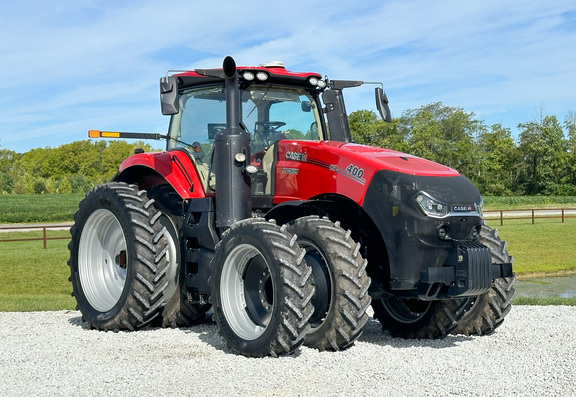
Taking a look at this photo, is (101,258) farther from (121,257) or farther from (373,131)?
(373,131)

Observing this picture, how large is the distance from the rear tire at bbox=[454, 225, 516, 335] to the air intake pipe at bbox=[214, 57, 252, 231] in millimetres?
2515

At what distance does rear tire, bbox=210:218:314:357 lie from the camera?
628 cm

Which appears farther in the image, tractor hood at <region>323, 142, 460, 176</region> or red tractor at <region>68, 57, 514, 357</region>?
tractor hood at <region>323, 142, 460, 176</region>

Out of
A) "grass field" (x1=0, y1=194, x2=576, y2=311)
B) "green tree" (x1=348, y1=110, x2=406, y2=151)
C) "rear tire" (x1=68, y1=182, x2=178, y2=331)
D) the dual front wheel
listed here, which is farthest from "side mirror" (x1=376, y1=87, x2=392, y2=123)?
"green tree" (x1=348, y1=110, x2=406, y2=151)

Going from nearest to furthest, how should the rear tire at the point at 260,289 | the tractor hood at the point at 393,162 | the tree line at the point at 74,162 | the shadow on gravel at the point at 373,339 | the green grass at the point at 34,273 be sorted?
the rear tire at the point at 260,289
the tractor hood at the point at 393,162
the shadow on gravel at the point at 373,339
the green grass at the point at 34,273
the tree line at the point at 74,162

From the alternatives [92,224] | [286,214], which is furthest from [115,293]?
[286,214]

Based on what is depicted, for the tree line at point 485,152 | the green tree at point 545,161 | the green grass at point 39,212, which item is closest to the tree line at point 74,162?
the tree line at point 485,152

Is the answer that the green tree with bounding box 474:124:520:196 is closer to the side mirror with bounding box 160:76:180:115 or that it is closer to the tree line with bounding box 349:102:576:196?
the tree line with bounding box 349:102:576:196

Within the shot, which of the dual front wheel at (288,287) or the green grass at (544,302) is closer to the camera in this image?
the dual front wheel at (288,287)

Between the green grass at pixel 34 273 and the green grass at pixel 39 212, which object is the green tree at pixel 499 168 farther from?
the green grass at pixel 34 273

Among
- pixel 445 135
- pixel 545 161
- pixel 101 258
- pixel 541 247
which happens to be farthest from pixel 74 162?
pixel 101 258

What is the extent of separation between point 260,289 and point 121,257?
2293 millimetres

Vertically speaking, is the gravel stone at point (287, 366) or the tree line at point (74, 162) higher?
the tree line at point (74, 162)

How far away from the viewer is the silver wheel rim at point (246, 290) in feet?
23.0
